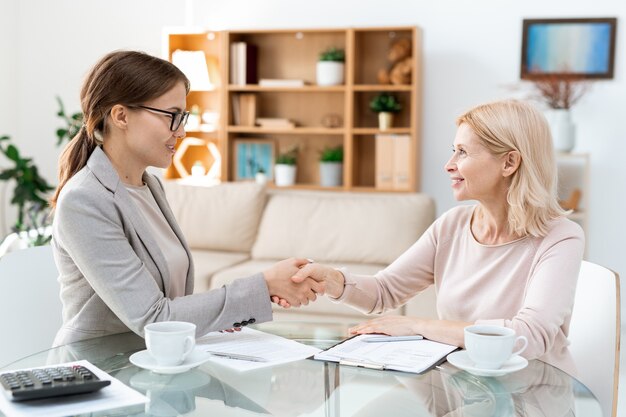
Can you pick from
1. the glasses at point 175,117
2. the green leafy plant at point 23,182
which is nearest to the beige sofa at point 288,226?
the green leafy plant at point 23,182

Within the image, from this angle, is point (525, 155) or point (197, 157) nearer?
point (525, 155)

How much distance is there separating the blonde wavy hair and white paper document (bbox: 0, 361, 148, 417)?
1.03 m

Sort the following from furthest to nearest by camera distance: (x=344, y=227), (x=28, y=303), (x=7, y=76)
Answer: (x=7, y=76) < (x=344, y=227) < (x=28, y=303)

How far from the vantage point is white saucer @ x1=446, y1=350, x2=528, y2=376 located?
1.48 meters

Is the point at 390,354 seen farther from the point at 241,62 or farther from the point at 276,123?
the point at 241,62

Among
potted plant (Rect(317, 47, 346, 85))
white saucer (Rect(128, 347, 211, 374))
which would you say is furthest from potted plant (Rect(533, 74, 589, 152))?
white saucer (Rect(128, 347, 211, 374))

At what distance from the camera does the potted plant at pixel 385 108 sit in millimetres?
4914

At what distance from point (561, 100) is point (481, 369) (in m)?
3.52

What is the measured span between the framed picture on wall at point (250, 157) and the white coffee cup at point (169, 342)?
12.5 ft

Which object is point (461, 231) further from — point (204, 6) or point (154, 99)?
point (204, 6)

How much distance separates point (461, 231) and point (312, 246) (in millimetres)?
2349

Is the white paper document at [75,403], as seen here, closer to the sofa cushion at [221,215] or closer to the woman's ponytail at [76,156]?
the woman's ponytail at [76,156]

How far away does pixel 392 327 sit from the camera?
179 centimetres

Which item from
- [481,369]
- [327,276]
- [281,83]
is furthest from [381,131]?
[481,369]
